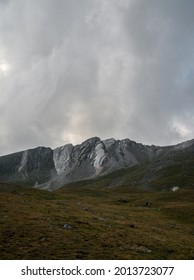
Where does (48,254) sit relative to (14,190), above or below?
below

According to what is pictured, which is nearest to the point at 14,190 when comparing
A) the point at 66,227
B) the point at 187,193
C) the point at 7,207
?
the point at 7,207

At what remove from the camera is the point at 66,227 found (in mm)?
41750

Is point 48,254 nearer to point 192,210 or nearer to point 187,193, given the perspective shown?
point 192,210
